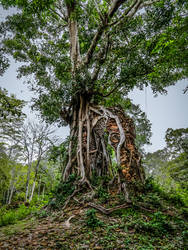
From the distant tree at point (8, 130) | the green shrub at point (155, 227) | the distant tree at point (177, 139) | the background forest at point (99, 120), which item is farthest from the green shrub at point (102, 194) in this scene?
the distant tree at point (177, 139)

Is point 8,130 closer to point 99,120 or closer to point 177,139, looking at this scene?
point 99,120

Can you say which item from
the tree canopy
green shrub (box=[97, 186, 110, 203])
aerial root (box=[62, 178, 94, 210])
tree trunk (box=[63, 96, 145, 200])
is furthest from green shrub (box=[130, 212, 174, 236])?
the tree canopy

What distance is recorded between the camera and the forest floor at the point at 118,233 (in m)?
1.90

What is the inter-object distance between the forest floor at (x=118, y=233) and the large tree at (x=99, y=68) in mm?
895

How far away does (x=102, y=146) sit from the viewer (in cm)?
570

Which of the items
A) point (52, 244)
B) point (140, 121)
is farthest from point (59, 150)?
point (140, 121)

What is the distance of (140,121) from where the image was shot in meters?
12.1

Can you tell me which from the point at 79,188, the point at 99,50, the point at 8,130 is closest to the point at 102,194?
the point at 79,188

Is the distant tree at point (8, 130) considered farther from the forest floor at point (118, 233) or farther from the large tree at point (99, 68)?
the forest floor at point (118, 233)

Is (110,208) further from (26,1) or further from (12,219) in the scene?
(26,1)

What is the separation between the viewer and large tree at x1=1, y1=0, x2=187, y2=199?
15.3ft

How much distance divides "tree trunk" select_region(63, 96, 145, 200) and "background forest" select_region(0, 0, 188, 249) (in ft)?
0.10

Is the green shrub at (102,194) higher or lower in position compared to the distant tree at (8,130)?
lower

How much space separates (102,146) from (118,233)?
11.9ft
